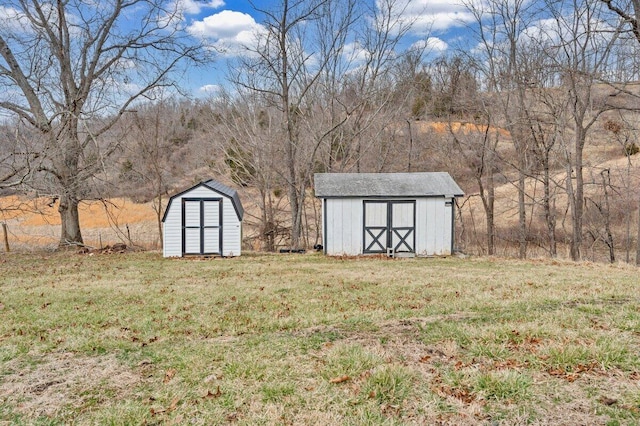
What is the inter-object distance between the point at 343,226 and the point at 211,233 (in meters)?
4.11

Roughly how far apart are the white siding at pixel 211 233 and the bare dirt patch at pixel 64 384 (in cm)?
922

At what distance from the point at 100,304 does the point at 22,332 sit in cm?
163

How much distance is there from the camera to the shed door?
1353 cm

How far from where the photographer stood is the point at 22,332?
543 centimetres

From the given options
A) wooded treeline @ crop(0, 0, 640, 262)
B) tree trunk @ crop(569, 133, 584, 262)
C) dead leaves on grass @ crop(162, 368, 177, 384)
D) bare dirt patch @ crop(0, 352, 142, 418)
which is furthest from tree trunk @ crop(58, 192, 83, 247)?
tree trunk @ crop(569, 133, 584, 262)

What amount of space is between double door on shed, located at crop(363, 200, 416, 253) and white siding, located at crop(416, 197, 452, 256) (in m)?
0.19

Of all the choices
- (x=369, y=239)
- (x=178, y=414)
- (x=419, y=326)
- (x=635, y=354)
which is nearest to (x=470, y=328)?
(x=419, y=326)

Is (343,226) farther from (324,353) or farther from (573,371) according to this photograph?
(573,371)

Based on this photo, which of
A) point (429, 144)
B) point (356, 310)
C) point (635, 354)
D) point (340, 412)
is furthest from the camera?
point (429, 144)

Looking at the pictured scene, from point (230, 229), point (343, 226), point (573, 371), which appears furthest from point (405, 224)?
point (573, 371)

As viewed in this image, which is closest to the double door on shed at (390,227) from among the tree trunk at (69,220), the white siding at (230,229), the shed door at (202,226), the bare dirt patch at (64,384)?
the white siding at (230,229)

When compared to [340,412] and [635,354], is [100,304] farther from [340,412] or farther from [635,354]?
[635,354]

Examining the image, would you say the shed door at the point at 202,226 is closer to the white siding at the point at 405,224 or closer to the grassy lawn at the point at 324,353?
the white siding at the point at 405,224

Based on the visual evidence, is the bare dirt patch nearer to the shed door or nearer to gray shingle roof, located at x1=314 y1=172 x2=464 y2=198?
the shed door
